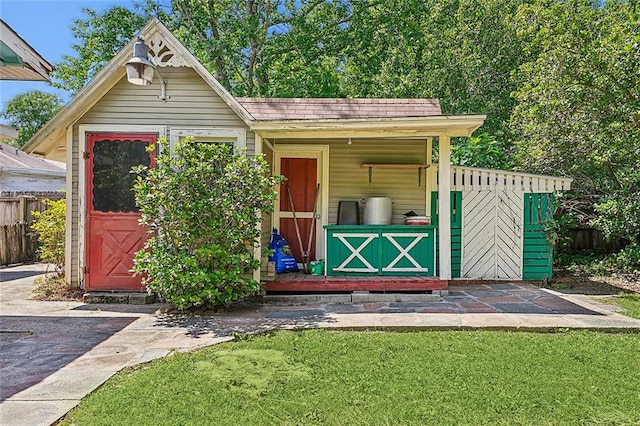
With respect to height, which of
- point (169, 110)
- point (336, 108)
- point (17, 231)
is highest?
point (336, 108)

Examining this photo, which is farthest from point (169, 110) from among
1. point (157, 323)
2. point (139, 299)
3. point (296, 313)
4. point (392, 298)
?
point (392, 298)

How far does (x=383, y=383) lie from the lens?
3225 mm

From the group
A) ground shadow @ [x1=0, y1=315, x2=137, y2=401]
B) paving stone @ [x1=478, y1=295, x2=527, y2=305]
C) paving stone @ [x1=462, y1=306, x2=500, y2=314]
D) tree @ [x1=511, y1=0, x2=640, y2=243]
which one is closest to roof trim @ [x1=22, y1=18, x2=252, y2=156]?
ground shadow @ [x1=0, y1=315, x2=137, y2=401]

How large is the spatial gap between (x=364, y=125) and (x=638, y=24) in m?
4.32

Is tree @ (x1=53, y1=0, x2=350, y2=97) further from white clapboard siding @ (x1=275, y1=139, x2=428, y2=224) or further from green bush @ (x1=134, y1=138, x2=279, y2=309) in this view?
green bush @ (x1=134, y1=138, x2=279, y2=309)

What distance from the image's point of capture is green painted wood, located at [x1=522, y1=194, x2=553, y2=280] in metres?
7.50

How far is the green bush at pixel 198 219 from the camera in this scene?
206 inches

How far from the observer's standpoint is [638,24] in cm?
642

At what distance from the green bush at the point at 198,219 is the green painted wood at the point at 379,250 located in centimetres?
140

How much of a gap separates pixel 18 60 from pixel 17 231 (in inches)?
281

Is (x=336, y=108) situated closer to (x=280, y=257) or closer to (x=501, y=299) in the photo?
(x=280, y=257)

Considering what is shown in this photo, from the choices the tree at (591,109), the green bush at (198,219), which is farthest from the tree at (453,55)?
the green bush at (198,219)

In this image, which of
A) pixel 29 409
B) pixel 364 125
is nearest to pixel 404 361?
pixel 29 409

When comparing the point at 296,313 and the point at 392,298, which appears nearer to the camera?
the point at 296,313
